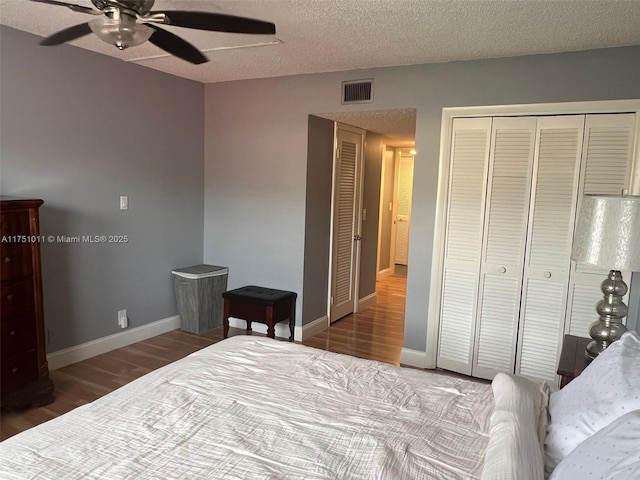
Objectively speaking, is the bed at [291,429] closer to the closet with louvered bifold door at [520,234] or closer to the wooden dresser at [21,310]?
the wooden dresser at [21,310]

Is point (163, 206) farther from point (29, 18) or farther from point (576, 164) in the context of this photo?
point (576, 164)

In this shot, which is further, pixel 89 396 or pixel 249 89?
pixel 249 89

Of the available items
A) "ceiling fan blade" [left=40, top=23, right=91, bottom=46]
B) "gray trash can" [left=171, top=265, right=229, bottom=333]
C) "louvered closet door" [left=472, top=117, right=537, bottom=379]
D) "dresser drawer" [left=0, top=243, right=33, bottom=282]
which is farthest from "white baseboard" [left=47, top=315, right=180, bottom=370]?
"louvered closet door" [left=472, top=117, right=537, bottom=379]

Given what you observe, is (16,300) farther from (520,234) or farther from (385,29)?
(520,234)

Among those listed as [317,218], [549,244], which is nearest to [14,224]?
[317,218]

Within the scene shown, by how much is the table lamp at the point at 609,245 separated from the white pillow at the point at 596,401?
488 millimetres

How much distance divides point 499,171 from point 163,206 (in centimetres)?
293

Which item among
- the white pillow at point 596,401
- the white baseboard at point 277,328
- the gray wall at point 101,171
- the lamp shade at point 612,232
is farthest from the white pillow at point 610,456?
the gray wall at point 101,171

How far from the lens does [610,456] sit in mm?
1022

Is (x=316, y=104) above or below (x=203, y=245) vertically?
above

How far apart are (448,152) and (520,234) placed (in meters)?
0.81

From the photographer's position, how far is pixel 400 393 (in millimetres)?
1857

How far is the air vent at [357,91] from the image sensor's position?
372cm

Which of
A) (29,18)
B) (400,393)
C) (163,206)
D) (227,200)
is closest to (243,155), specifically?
(227,200)
